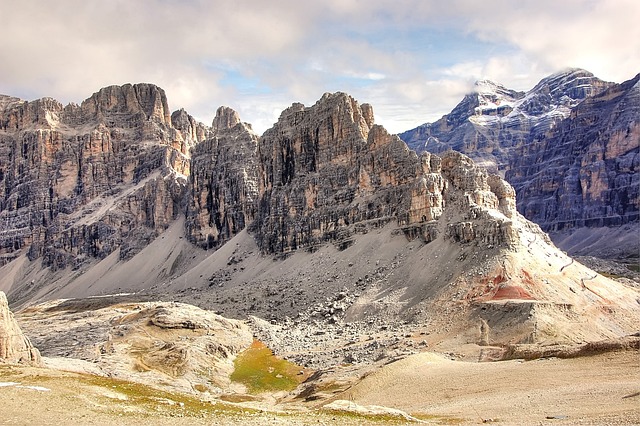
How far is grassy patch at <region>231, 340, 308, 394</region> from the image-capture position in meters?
82.3

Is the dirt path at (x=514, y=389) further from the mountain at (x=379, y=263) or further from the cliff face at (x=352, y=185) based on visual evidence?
the cliff face at (x=352, y=185)

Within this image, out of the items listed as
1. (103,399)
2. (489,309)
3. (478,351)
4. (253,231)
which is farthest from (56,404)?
(253,231)

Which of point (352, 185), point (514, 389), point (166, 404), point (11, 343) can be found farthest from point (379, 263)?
point (166, 404)

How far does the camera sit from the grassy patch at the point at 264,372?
82312 mm

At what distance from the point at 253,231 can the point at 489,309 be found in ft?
366

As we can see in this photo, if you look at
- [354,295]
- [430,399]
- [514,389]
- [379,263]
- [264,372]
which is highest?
[379,263]

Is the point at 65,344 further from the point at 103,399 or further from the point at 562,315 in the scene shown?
the point at 562,315

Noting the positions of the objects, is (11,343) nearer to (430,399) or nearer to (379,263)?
(430,399)

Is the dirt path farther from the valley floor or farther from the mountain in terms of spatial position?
the mountain

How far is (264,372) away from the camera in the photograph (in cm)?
8888

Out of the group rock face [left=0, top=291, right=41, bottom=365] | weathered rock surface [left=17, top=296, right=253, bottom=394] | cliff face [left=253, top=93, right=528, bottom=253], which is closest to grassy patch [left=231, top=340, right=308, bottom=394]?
weathered rock surface [left=17, top=296, right=253, bottom=394]

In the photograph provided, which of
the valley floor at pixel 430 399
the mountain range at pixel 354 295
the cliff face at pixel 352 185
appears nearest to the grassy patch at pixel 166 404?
the valley floor at pixel 430 399

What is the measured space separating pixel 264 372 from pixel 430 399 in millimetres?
37060

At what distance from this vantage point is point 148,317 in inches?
4348
